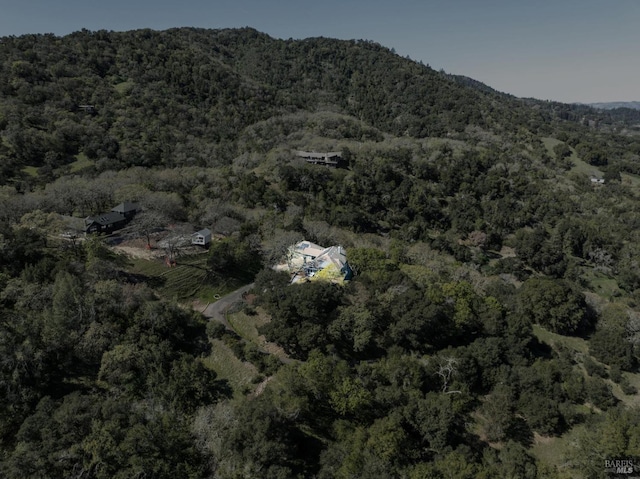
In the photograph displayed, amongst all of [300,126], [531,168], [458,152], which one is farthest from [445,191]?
[300,126]

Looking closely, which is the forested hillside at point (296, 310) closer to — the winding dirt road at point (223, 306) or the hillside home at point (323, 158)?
the winding dirt road at point (223, 306)

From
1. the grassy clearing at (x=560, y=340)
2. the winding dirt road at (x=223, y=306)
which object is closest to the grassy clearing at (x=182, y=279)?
the winding dirt road at (x=223, y=306)

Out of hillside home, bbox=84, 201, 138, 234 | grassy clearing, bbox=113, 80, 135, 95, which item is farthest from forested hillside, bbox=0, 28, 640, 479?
grassy clearing, bbox=113, 80, 135, 95

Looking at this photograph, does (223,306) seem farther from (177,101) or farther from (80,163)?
(177,101)

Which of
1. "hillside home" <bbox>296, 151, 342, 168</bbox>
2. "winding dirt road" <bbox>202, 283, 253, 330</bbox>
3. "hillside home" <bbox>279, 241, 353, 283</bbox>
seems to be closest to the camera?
"winding dirt road" <bbox>202, 283, 253, 330</bbox>

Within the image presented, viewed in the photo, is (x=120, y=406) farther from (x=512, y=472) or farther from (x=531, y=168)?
(x=531, y=168)

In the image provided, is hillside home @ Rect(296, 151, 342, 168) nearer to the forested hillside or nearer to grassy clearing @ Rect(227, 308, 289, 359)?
the forested hillside
